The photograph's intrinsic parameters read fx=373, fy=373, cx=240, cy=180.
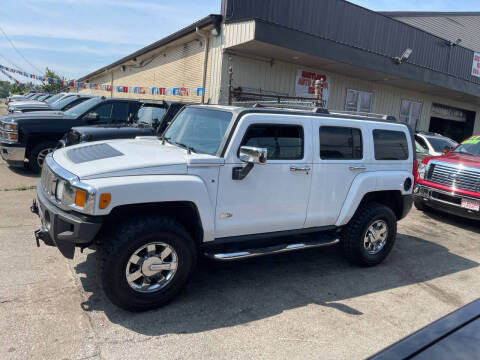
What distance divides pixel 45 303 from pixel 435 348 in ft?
10.5

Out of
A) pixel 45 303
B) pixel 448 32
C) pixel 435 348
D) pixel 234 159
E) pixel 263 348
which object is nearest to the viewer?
pixel 435 348

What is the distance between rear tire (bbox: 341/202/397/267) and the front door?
83 cm

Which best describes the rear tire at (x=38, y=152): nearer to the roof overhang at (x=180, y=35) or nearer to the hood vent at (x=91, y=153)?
the hood vent at (x=91, y=153)

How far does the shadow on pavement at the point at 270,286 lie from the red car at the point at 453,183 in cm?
178

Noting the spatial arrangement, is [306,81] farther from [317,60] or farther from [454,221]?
[454,221]

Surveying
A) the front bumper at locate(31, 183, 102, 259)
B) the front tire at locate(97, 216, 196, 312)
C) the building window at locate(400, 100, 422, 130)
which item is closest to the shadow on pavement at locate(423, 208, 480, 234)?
the front tire at locate(97, 216, 196, 312)

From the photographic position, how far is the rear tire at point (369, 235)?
4723 mm

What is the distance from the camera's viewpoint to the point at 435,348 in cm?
170

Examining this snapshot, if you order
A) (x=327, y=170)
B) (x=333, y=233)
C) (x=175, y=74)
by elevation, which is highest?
(x=175, y=74)

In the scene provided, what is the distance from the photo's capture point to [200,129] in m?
4.21

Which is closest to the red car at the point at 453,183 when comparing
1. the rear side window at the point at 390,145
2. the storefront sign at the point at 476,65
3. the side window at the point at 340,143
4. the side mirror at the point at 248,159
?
the rear side window at the point at 390,145

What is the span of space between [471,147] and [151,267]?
7834 millimetres

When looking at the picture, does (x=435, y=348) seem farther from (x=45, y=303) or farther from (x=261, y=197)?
(x=45, y=303)

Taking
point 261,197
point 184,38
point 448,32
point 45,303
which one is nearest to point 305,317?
point 261,197
